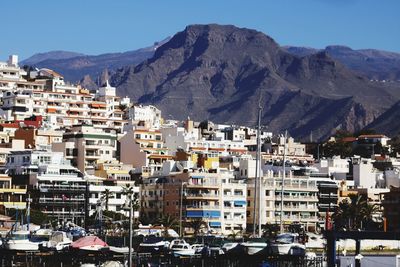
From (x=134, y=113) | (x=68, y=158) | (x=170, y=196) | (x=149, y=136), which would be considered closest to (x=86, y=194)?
(x=170, y=196)

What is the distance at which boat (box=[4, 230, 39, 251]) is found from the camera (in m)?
69.4

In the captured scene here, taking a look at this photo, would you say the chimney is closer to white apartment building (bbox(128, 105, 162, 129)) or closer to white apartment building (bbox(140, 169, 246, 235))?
white apartment building (bbox(128, 105, 162, 129))

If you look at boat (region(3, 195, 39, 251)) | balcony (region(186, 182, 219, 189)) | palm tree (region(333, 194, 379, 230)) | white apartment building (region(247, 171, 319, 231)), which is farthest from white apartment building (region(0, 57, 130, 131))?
boat (region(3, 195, 39, 251))

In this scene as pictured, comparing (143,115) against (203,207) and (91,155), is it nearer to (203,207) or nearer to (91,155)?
(91,155)

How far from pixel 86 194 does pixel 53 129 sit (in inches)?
1332

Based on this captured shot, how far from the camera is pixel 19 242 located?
6981cm

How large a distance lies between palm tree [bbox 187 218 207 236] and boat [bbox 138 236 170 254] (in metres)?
23.0

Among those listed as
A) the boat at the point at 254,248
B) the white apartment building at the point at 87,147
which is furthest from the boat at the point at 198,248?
the white apartment building at the point at 87,147

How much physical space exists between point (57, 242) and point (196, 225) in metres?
28.5

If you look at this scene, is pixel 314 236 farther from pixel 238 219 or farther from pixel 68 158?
pixel 68 158

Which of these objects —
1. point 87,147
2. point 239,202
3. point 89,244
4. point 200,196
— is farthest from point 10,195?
point 89,244

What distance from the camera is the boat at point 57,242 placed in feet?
238

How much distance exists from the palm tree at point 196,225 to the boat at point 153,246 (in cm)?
2300

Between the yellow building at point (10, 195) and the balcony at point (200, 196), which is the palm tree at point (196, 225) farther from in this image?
the yellow building at point (10, 195)
